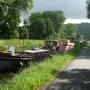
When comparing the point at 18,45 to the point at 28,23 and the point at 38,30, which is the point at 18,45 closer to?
the point at 28,23

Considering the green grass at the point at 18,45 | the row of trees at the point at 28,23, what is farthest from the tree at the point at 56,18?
the green grass at the point at 18,45

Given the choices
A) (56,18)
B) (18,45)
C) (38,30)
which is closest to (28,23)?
(18,45)

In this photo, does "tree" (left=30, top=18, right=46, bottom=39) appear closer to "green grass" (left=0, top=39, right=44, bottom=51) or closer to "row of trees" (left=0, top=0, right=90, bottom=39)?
"row of trees" (left=0, top=0, right=90, bottom=39)

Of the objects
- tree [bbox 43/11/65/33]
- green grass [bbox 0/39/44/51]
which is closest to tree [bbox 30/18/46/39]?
tree [bbox 43/11/65/33]

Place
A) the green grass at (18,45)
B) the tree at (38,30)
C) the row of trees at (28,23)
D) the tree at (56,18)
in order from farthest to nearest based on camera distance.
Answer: the tree at (56,18), the tree at (38,30), the green grass at (18,45), the row of trees at (28,23)

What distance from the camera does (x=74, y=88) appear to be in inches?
626

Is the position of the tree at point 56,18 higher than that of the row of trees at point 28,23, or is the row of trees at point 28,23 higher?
the tree at point 56,18

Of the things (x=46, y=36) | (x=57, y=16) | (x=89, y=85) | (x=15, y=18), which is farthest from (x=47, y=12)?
(x=89, y=85)

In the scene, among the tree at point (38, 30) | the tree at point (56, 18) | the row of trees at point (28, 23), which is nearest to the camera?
the row of trees at point (28, 23)

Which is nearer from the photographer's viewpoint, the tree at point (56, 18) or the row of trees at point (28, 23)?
the row of trees at point (28, 23)

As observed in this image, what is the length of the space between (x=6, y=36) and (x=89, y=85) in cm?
7803

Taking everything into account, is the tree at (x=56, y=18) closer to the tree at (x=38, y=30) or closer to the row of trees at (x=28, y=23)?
the row of trees at (x=28, y=23)

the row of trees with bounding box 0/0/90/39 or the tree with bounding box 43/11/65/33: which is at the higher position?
the tree with bounding box 43/11/65/33

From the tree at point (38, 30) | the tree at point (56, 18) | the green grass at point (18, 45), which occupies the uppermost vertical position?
the tree at point (56, 18)
